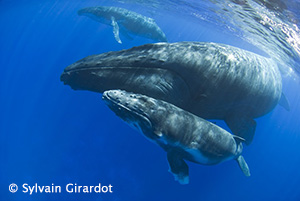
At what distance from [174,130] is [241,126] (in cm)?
370

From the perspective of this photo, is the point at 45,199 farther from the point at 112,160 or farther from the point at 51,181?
the point at 112,160

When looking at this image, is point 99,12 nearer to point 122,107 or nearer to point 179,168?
point 122,107

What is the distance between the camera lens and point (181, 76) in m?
5.62

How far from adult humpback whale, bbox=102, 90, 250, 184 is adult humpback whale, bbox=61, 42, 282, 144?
2.93ft

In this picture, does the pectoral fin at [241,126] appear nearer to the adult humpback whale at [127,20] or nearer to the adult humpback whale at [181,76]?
the adult humpback whale at [181,76]

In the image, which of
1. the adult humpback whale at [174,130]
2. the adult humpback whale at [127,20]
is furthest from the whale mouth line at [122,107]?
the adult humpback whale at [127,20]

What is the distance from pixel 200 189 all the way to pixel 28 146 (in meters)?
22.0

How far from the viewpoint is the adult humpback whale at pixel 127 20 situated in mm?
20312

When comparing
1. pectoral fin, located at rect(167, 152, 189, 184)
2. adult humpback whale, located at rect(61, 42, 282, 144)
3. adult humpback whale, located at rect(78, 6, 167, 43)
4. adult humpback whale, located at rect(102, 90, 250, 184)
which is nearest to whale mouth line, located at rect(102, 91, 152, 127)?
adult humpback whale, located at rect(102, 90, 250, 184)

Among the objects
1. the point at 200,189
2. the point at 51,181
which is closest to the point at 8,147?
the point at 51,181

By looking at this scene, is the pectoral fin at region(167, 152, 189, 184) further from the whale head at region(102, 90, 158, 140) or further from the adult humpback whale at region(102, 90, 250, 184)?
the whale head at region(102, 90, 158, 140)

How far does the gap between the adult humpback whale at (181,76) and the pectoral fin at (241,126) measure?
0.86ft

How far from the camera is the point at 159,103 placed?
4.57 m

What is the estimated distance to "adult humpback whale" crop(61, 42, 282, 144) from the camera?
5445 millimetres
